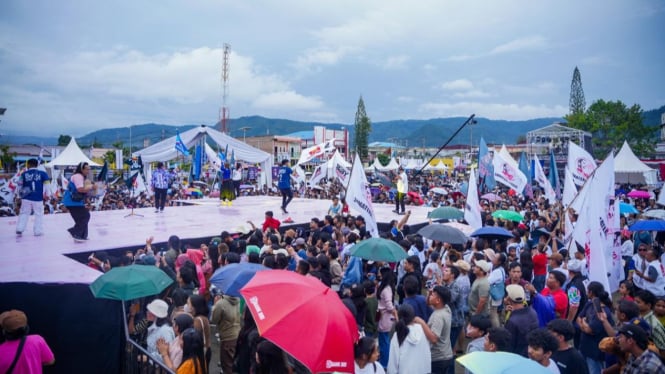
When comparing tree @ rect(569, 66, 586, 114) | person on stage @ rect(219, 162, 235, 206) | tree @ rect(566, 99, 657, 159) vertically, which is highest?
tree @ rect(569, 66, 586, 114)

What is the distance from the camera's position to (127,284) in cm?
475

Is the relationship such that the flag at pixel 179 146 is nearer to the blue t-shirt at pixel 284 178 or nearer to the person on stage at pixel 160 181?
the person on stage at pixel 160 181

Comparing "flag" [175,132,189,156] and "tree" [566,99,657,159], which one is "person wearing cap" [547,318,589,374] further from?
"tree" [566,99,657,159]

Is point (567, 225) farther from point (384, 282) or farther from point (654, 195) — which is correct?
point (654, 195)

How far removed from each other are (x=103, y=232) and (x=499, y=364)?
10806mm

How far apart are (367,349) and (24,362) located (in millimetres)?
2879

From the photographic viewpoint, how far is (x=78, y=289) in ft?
16.9

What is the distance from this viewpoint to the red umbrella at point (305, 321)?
295 cm

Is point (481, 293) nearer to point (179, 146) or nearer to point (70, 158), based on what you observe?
point (179, 146)

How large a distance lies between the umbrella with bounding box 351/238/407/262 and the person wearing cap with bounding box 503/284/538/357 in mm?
1855

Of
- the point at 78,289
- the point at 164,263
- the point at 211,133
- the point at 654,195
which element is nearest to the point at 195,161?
the point at 211,133

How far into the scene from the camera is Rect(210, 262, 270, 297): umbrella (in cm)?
483

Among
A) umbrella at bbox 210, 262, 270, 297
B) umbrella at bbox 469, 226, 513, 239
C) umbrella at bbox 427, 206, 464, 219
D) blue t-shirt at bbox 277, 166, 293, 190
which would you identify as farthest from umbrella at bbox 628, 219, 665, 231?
blue t-shirt at bbox 277, 166, 293, 190

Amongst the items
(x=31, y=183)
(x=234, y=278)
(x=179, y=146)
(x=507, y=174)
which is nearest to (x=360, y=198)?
(x=234, y=278)
